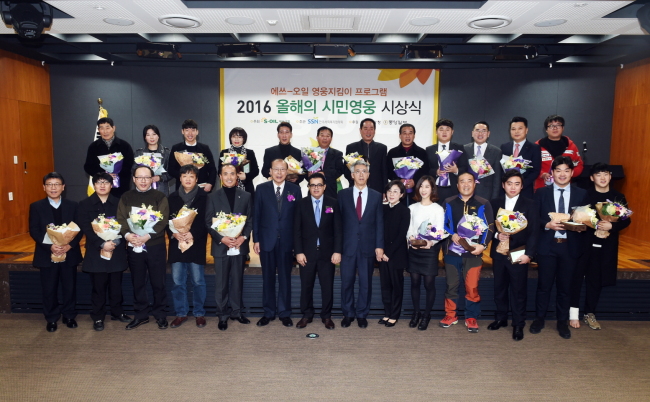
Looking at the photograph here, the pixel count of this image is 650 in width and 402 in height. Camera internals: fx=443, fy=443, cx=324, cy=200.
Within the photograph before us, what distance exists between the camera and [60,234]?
3920mm

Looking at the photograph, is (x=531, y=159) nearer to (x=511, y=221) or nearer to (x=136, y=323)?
(x=511, y=221)

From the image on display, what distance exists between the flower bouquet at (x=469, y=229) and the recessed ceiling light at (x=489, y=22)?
2360 mm

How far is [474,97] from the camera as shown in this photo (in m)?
7.66

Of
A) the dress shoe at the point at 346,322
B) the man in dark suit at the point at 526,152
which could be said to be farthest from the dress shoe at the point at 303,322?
the man in dark suit at the point at 526,152

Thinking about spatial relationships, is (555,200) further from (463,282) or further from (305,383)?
(305,383)

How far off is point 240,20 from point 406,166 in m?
2.51

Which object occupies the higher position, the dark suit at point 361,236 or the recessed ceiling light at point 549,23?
the recessed ceiling light at point 549,23

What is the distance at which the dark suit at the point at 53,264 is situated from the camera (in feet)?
13.4

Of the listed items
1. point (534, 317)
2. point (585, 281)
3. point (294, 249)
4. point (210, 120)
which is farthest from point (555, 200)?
point (210, 120)

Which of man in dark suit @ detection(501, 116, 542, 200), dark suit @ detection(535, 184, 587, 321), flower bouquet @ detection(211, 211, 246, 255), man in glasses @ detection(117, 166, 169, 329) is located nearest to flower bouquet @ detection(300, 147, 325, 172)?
flower bouquet @ detection(211, 211, 246, 255)

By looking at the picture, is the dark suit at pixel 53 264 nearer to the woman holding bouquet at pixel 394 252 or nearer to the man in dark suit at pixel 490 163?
the woman holding bouquet at pixel 394 252

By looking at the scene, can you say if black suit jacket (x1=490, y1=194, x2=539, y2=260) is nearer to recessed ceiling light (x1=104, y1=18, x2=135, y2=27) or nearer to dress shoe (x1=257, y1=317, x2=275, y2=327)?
dress shoe (x1=257, y1=317, x2=275, y2=327)

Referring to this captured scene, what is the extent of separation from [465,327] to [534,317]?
32.9 inches

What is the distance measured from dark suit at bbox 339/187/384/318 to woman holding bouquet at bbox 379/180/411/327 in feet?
0.26
